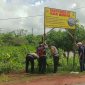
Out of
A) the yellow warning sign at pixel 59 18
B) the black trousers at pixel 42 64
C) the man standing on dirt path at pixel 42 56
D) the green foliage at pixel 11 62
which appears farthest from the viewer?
the yellow warning sign at pixel 59 18

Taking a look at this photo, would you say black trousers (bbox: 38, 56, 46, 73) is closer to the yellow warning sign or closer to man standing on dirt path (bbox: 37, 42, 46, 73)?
man standing on dirt path (bbox: 37, 42, 46, 73)

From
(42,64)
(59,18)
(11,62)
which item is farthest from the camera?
(11,62)

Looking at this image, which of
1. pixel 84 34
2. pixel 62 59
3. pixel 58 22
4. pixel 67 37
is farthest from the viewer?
pixel 84 34

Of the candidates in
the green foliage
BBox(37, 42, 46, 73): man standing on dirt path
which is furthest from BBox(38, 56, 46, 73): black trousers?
the green foliage

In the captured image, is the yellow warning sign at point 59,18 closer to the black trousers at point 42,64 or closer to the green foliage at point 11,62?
the black trousers at point 42,64

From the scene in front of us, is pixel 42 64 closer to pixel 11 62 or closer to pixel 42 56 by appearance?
pixel 42 56

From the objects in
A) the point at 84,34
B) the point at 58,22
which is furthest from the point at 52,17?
the point at 84,34

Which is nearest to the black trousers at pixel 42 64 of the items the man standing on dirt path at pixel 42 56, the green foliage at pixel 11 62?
the man standing on dirt path at pixel 42 56

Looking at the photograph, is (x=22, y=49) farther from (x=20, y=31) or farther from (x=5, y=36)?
(x=20, y=31)

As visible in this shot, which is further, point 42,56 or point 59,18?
point 59,18

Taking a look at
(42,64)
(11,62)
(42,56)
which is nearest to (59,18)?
(42,56)

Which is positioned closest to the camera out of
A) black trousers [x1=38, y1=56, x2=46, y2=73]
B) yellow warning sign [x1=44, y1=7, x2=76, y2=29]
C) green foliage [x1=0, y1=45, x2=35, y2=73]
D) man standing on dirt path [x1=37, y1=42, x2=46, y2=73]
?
man standing on dirt path [x1=37, y1=42, x2=46, y2=73]

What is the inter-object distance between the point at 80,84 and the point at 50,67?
680cm

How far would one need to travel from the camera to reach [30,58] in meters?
19.5
